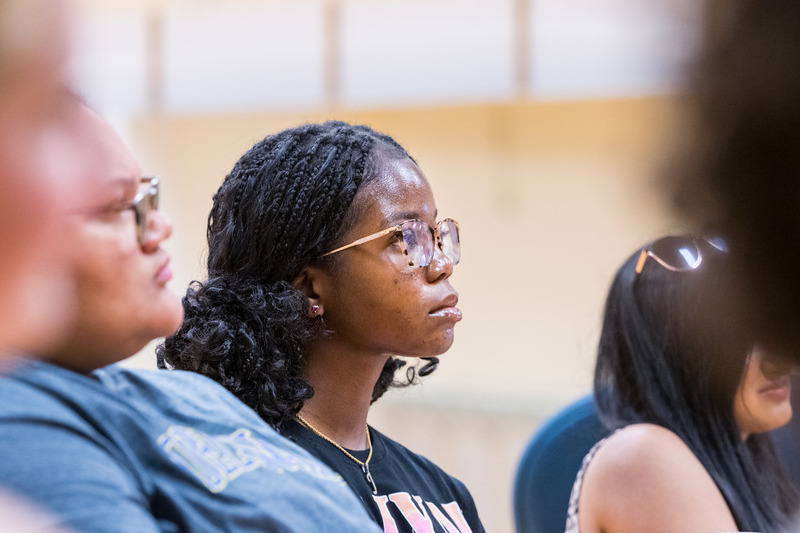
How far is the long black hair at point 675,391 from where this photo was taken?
1.79m

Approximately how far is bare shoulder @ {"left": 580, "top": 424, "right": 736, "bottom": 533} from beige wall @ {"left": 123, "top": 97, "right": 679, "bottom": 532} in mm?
2040

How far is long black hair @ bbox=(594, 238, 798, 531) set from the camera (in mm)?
1794

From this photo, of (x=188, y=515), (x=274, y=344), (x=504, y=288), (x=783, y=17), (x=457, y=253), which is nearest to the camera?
(x=783, y=17)

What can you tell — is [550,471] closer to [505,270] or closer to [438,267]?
[438,267]

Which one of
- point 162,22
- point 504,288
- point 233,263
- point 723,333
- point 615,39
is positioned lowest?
point 504,288

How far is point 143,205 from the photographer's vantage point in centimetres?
93

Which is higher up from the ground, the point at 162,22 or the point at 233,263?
the point at 162,22

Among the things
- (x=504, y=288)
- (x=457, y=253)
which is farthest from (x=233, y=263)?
(x=504, y=288)

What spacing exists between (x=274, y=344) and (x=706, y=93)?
124cm

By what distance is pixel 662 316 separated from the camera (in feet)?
6.24

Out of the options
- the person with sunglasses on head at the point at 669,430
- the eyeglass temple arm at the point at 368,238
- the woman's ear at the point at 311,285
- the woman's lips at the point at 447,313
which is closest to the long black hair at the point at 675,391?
the person with sunglasses on head at the point at 669,430

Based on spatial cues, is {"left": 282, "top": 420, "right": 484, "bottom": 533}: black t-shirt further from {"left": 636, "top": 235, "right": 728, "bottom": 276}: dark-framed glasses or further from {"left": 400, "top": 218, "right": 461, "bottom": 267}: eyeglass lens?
{"left": 636, "top": 235, "right": 728, "bottom": 276}: dark-framed glasses

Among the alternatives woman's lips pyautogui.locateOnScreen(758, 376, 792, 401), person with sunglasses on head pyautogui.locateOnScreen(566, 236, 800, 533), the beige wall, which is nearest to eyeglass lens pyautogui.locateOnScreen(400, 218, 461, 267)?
person with sunglasses on head pyautogui.locateOnScreen(566, 236, 800, 533)

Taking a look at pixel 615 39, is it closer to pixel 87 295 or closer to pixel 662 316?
pixel 87 295
